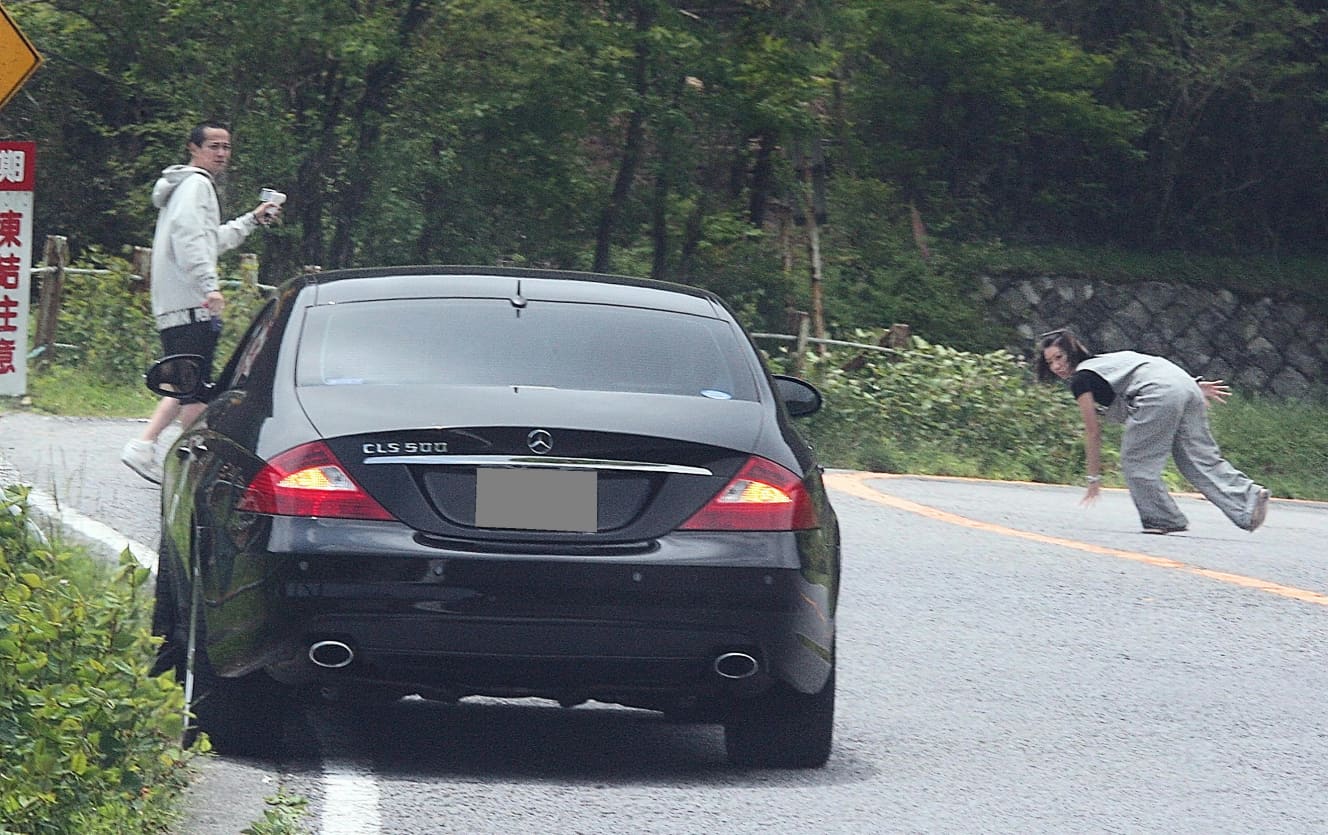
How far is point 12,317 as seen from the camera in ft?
37.2

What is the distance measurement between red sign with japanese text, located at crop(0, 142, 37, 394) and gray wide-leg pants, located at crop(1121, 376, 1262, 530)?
6.82 meters

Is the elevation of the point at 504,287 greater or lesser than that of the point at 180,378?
greater

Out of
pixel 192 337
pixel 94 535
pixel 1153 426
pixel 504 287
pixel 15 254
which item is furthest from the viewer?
pixel 1153 426

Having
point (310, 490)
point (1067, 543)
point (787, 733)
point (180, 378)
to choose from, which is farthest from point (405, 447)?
point (1067, 543)

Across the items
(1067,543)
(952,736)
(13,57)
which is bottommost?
(1067,543)

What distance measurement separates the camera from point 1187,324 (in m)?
38.0

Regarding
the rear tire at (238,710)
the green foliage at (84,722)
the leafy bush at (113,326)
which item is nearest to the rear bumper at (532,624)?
the rear tire at (238,710)

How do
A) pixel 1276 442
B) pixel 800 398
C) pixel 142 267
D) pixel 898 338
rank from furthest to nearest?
pixel 1276 442 → pixel 898 338 → pixel 142 267 → pixel 800 398

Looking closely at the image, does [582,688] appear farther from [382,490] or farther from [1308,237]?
[1308,237]

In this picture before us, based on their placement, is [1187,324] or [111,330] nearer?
[111,330]

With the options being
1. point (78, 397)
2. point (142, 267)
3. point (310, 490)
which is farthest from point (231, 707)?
point (142, 267)

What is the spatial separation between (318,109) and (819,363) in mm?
9487

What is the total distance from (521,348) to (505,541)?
0.76 meters

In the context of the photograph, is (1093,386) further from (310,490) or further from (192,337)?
(310,490)
